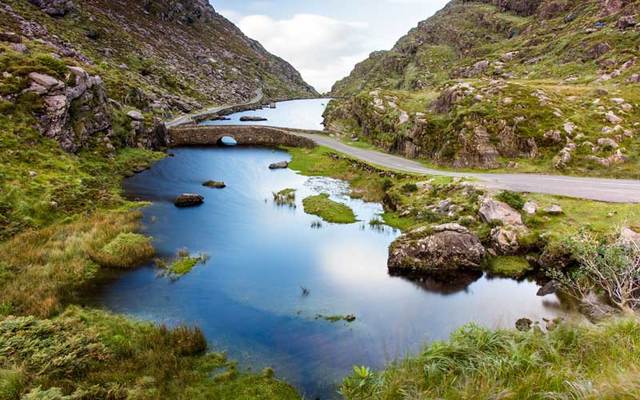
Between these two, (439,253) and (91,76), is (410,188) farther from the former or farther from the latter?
(91,76)

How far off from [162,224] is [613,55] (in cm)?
10068

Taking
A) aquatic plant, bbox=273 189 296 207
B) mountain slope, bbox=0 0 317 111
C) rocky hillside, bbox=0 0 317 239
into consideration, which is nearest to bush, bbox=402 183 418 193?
aquatic plant, bbox=273 189 296 207

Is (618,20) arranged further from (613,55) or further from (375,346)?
(375,346)

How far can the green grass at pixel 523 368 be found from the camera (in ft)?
30.4

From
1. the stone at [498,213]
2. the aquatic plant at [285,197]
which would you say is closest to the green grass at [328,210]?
the aquatic plant at [285,197]

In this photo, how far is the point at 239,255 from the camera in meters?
37.5

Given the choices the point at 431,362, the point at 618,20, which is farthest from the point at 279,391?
the point at 618,20

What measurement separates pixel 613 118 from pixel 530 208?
32844 mm

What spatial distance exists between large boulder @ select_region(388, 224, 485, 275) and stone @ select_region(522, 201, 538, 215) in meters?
7.28

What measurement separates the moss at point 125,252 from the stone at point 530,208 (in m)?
37.0

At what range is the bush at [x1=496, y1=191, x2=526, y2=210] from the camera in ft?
129

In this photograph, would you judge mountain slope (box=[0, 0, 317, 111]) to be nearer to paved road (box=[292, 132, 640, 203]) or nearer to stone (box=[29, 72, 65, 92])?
stone (box=[29, 72, 65, 92])

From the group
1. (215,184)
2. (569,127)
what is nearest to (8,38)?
(215,184)

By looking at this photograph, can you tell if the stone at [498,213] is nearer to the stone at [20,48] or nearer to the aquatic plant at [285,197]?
the aquatic plant at [285,197]
